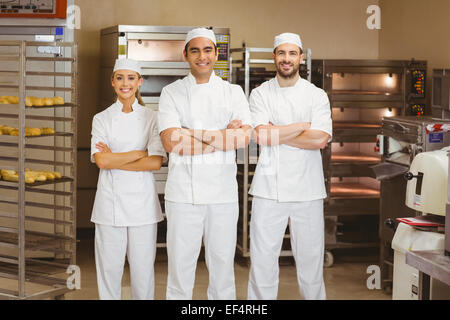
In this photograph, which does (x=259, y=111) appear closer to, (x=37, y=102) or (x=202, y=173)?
(x=202, y=173)

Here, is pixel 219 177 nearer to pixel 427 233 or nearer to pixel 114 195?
pixel 114 195

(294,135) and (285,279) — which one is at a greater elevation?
(294,135)

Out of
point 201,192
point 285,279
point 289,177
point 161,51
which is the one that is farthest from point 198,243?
point 161,51

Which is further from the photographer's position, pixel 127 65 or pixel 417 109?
pixel 417 109

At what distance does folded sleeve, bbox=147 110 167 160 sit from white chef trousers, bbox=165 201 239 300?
0.28m

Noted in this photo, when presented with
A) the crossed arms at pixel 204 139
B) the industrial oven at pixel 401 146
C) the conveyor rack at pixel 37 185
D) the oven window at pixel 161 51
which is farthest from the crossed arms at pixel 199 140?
the oven window at pixel 161 51

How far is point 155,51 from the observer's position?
5410mm

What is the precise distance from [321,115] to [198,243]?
1.02 m

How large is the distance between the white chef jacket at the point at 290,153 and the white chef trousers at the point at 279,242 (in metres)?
0.06

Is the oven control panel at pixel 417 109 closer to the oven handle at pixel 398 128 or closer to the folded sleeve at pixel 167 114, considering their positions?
the oven handle at pixel 398 128

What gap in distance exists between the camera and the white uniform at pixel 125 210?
138 inches

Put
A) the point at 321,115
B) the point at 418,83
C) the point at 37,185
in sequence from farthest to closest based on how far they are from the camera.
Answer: the point at 418,83
the point at 37,185
the point at 321,115

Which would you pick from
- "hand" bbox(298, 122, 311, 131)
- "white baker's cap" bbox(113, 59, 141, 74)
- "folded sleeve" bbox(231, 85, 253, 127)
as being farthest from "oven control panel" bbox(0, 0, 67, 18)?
"hand" bbox(298, 122, 311, 131)

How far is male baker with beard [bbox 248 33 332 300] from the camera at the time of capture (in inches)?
144
